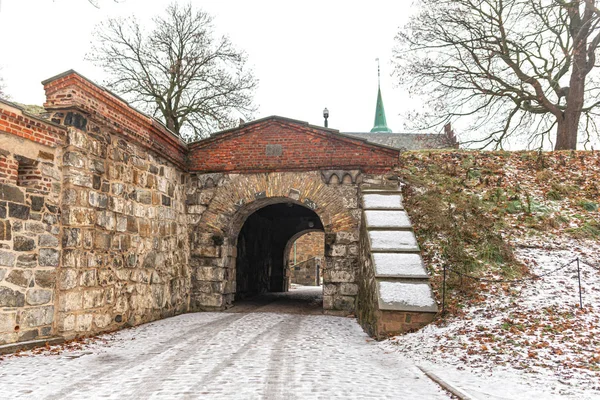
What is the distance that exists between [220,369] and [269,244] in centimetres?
1295

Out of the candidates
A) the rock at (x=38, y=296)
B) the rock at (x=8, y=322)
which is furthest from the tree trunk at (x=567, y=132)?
the rock at (x=8, y=322)

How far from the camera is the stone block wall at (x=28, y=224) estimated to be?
5.67 metres

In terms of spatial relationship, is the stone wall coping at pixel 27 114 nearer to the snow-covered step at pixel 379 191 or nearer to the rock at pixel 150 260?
the rock at pixel 150 260

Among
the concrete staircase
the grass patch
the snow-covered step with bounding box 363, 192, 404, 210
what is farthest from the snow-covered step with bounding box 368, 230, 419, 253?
the grass patch

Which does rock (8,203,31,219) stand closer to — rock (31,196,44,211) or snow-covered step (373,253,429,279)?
rock (31,196,44,211)

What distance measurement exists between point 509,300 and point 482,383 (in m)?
2.96

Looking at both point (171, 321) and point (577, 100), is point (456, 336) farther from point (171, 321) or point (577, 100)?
point (577, 100)

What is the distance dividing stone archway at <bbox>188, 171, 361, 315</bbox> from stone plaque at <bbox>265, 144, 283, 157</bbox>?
464 millimetres

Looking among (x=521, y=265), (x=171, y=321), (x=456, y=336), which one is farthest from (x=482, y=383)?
(x=171, y=321)

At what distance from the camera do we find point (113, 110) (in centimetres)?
761

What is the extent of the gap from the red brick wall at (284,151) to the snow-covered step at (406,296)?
12.1 feet

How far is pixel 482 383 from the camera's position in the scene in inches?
170

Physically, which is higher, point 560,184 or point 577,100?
point 577,100

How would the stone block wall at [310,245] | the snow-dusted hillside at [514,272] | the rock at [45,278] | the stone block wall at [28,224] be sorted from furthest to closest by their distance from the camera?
the stone block wall at [310,245] → the rock at [45,278] → the stone block wall at [28,224] → the snow-dusted hillside at [514,272]
